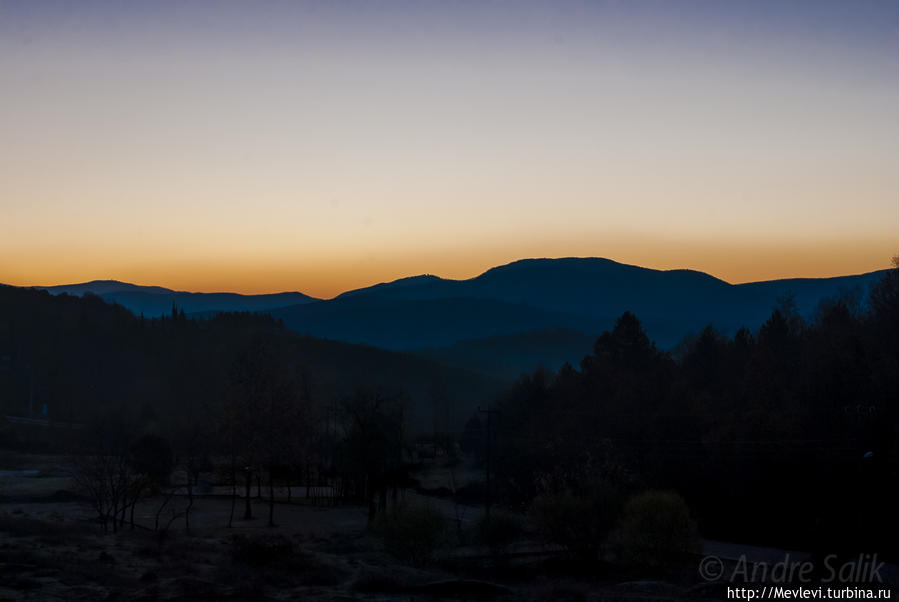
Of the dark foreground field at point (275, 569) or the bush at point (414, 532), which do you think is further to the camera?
the bush at point (414, 532)

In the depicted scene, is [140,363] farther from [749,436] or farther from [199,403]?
[749,436]

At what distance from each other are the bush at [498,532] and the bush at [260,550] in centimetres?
931

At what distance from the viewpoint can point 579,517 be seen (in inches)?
1373

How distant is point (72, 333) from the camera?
420ft

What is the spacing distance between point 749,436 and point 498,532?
66.4 ft

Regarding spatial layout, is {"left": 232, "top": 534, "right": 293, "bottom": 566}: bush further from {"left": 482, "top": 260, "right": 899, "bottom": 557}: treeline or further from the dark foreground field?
{"left": 482, "top": 260, "right": 899, "bottom": 557}: treeline

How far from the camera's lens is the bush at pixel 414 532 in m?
32.6

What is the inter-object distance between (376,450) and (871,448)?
2743 centimetres

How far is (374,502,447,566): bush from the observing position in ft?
107

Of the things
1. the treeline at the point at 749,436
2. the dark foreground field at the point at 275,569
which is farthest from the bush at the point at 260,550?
the treeline at the point at 749,436

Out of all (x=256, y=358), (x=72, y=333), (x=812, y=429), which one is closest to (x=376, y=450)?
(x=256, y=358)

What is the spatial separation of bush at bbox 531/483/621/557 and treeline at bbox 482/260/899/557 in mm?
139

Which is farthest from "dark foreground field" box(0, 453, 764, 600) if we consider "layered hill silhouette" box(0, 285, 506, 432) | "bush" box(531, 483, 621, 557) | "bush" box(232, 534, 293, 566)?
"layered hill silhouette" box(0, 285, 506, 432)

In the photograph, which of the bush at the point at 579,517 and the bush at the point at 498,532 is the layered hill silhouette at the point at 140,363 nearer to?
the bush at the point at 498,532
